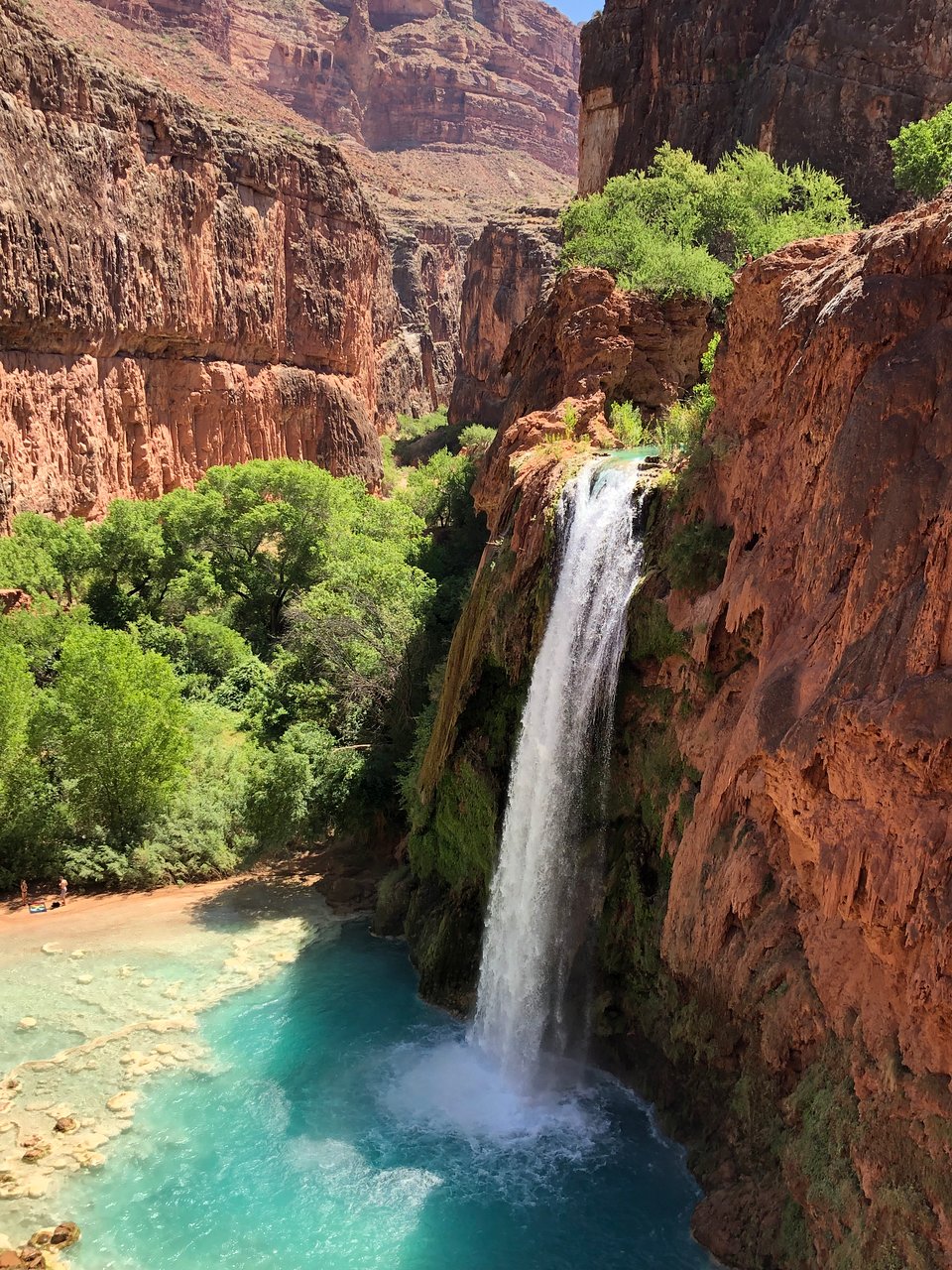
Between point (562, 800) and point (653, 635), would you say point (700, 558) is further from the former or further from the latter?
point (562, 800)

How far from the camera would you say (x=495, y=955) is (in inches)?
632

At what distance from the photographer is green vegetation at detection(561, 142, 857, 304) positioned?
2348 cm

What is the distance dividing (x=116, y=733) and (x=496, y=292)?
54.9m

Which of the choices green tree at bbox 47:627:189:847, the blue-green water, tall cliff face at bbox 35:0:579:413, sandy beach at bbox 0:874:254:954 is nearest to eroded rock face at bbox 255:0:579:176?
tall cliff face at bbox 35:0:579:413

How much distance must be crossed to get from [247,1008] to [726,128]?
1152 inches

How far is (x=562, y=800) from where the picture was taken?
605 inches

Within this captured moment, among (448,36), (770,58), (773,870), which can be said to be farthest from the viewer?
(448,36)

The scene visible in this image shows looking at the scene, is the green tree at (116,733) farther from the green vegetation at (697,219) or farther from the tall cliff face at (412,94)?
the tall cliff face at (412,94)

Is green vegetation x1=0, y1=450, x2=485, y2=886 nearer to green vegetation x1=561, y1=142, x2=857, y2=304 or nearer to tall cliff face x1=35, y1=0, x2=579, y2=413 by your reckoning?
green vegetation x1=561, y1=142, x2=857, y2=304

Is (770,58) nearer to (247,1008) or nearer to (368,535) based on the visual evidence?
(368,535)

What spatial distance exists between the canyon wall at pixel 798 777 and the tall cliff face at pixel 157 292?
2827 cm

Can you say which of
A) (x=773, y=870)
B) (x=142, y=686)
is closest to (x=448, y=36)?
(x=142, y=686)

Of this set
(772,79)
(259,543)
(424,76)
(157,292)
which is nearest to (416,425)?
(157,292)

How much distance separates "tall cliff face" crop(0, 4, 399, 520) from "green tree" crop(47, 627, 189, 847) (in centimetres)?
1607
